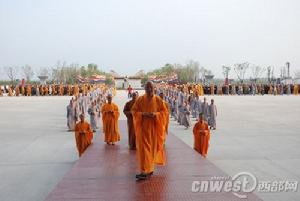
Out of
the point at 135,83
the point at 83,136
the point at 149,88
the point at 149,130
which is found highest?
the point at 135,83

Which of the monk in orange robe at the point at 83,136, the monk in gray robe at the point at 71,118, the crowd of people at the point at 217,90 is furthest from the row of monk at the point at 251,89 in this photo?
the monk in orange robe at the point at 83,136

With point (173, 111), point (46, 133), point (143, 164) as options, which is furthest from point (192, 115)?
point (143, 164)

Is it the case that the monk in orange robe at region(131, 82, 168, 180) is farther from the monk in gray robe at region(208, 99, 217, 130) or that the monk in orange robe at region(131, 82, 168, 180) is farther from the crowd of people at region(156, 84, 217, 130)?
the monk in gray robe at region(208, 99, 217, 130)

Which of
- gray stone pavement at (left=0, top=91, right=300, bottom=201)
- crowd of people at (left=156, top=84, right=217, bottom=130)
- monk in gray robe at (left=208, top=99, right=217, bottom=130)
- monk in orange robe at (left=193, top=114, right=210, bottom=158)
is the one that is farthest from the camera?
crowd of people at (left=156, top=84, right=217, bottom=130)

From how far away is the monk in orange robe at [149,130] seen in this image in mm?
6652

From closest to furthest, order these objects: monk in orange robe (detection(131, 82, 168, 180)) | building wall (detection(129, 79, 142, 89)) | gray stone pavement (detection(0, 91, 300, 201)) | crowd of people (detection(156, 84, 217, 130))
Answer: monk in orange robe (detection(131, 82, 168, 180)) < gray stone pavement (detection(0, 91, 300, 201)) < crowd of people (detection(156, 84, 217, 130)) < building wall (detection(129, 79, 142, 89))

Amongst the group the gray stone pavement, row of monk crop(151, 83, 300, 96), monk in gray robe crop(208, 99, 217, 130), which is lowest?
the gray stone pavement

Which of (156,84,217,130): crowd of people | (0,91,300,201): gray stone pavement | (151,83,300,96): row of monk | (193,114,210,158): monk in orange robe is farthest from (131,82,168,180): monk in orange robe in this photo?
(151,83,300,96): row of monk

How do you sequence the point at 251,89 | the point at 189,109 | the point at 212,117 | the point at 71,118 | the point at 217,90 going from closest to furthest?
1. the point at 71,118
2. the point at 212,117
3. the point at 189,109
4. the point at 251,89
5. the point at 217,90

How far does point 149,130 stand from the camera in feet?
22.2

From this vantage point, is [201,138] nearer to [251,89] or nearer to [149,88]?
[149,88]

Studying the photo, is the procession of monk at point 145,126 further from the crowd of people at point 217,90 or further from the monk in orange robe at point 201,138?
the crowd of people at point 217,90

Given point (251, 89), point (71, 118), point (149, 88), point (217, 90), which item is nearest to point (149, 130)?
point (149, 88)

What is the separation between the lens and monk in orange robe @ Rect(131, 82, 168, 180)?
6.65 metres
